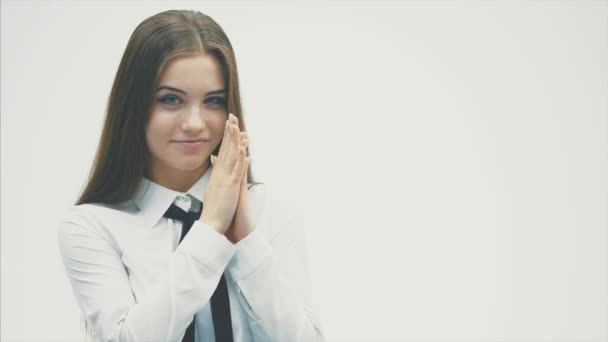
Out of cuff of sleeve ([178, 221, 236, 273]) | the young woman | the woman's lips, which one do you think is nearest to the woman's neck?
the young woman

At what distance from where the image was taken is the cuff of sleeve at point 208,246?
1.49m

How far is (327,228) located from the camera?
3.28 meters

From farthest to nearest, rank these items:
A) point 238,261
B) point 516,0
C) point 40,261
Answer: point 516,0 < point 40,261 < point 238,261

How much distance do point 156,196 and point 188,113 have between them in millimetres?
248

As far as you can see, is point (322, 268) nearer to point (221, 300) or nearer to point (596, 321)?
point (596, 321)

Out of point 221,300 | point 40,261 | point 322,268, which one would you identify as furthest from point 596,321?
point 40,261

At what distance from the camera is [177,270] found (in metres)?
1.48

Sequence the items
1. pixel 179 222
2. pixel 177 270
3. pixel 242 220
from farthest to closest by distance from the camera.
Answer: pixel 179 222 < pixel 242 220 < pixel 177 270

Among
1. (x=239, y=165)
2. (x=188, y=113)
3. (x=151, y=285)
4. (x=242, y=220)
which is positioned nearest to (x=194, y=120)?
(x=188, y=113)

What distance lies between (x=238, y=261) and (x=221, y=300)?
0.11 meters

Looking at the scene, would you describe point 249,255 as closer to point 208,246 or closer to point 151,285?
point 208,246

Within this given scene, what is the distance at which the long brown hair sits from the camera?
5.21ft

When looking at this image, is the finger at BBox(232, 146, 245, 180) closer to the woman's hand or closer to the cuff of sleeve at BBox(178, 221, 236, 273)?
the woman's hand

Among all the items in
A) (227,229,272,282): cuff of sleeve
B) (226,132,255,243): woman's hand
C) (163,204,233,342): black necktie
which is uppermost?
(226,132,255,243): woman's hand
